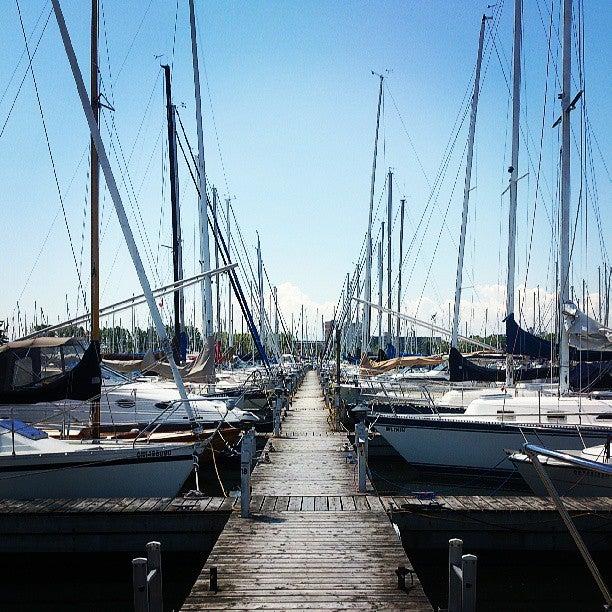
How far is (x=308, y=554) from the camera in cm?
1039

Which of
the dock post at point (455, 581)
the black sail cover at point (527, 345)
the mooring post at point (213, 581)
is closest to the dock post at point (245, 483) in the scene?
the mooring post at point (213, 581)

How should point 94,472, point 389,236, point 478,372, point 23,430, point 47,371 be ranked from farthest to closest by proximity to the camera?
point 389,236, point 478,372, point 47,371, point 23,430, point 94,472

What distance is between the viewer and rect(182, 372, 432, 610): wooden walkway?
8.66 metres

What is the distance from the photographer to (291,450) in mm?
20250

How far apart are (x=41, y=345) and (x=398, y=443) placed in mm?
9790

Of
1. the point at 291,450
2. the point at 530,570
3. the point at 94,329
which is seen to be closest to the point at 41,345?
the point at 94,329

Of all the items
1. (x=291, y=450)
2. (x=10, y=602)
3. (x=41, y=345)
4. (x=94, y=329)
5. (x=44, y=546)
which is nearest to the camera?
(x=10, y=602)

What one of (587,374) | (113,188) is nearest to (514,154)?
(587,374)

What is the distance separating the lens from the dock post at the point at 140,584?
7.20 metres

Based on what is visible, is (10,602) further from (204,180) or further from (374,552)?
(204,180)

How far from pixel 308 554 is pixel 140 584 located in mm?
3629

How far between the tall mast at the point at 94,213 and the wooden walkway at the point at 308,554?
4.05m

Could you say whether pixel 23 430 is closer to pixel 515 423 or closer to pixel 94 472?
pixel 94 472

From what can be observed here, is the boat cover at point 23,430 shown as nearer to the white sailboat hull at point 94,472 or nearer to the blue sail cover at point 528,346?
the white sailboat hull at point 94,472
